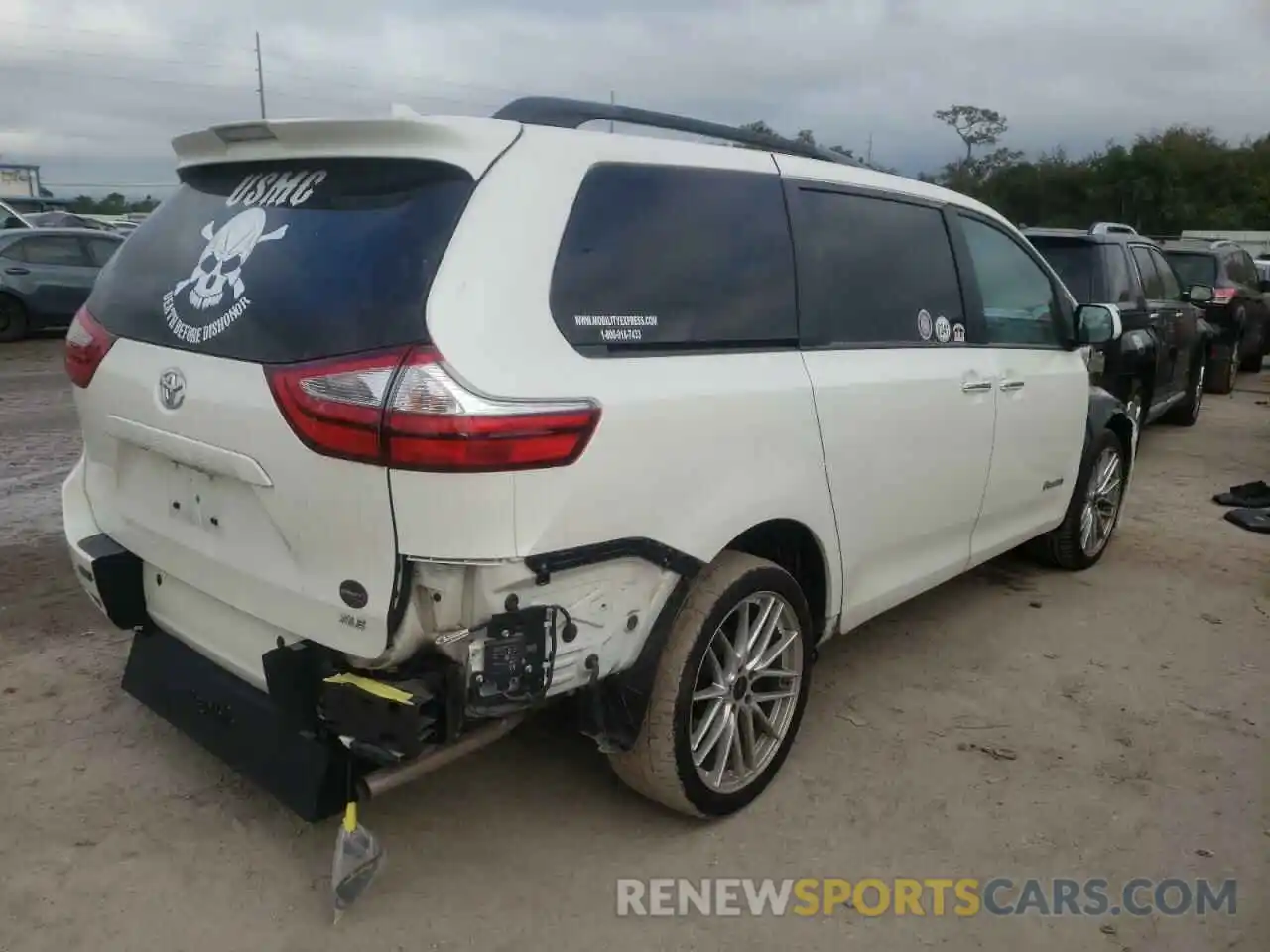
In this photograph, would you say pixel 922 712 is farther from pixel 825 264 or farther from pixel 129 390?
pixel 129 390

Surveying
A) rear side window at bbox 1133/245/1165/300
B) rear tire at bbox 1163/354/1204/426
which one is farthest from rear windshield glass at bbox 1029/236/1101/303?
rear tire at bbox 1163/354/1204/426

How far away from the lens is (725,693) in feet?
9.84

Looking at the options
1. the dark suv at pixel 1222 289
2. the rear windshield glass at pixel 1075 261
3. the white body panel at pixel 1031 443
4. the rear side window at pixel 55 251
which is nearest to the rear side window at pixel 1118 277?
the rear windshield glass at pixel 1075 261

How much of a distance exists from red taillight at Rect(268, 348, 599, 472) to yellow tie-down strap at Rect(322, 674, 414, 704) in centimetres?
49

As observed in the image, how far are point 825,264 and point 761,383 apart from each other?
613 mm

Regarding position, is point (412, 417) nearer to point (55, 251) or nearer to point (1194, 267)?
point (1194, 267)

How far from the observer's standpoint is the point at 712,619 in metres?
2.82

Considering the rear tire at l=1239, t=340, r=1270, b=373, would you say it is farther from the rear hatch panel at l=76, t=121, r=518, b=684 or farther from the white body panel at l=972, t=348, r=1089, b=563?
the rear hatch panel at l=76, t=121, r=518, b=684

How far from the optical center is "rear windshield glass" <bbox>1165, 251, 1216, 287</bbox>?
11836 millimetres

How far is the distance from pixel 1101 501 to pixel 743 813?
324 cm

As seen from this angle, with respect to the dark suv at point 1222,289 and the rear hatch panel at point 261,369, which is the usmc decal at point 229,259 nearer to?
the rear hatch panel at point 261,369

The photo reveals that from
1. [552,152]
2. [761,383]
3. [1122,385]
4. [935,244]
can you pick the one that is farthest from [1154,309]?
[552,152]

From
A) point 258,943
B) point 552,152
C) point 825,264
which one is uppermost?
point 552,152

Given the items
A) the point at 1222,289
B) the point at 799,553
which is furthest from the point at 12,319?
the point at 1222,289
